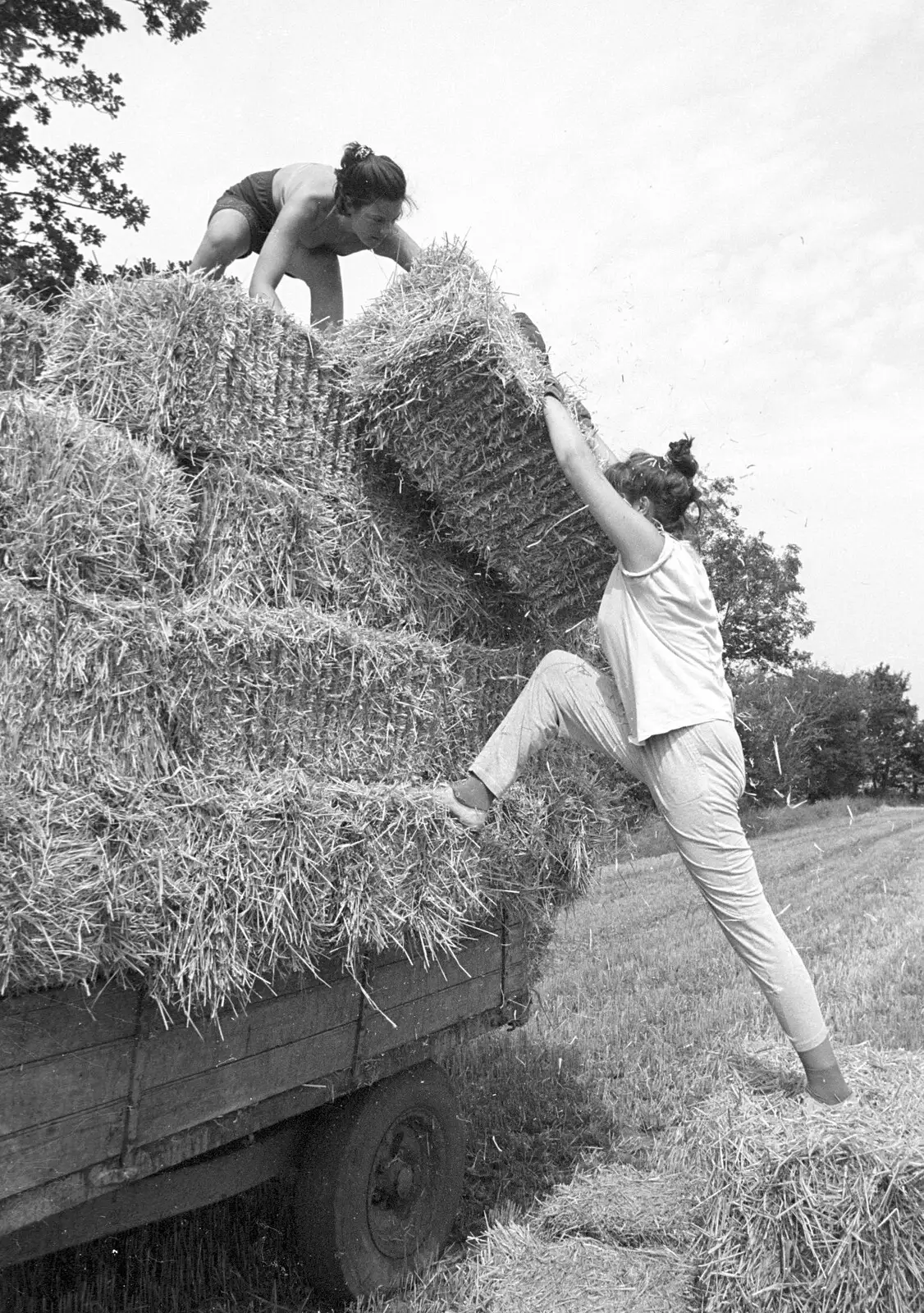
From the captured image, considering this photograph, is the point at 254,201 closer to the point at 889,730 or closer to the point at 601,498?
the point at 601,498

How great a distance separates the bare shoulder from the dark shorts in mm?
119

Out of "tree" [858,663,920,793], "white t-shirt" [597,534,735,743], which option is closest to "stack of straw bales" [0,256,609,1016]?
"white t-shirt" [597,534,735,743]

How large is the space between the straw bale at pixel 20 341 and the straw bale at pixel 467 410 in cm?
89

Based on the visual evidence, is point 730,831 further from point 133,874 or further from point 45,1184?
point 45,1184

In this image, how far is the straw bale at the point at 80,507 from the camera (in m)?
2.54

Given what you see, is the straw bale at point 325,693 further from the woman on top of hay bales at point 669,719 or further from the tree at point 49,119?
the tree at point 49,119

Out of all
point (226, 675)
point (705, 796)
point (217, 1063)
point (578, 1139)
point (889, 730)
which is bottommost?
point (578, 1139)

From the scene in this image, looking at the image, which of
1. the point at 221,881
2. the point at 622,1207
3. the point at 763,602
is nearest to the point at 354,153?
the point at 221,881

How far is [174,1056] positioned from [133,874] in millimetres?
496

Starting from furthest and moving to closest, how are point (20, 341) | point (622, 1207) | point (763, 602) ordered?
point (763, 602), point (622, 1207), point (20, 341)

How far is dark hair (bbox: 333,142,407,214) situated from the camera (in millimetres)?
3707

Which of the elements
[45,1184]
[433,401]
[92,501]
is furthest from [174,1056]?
[433,401]

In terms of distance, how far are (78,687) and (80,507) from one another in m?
0.43

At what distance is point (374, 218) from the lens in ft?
12.5
